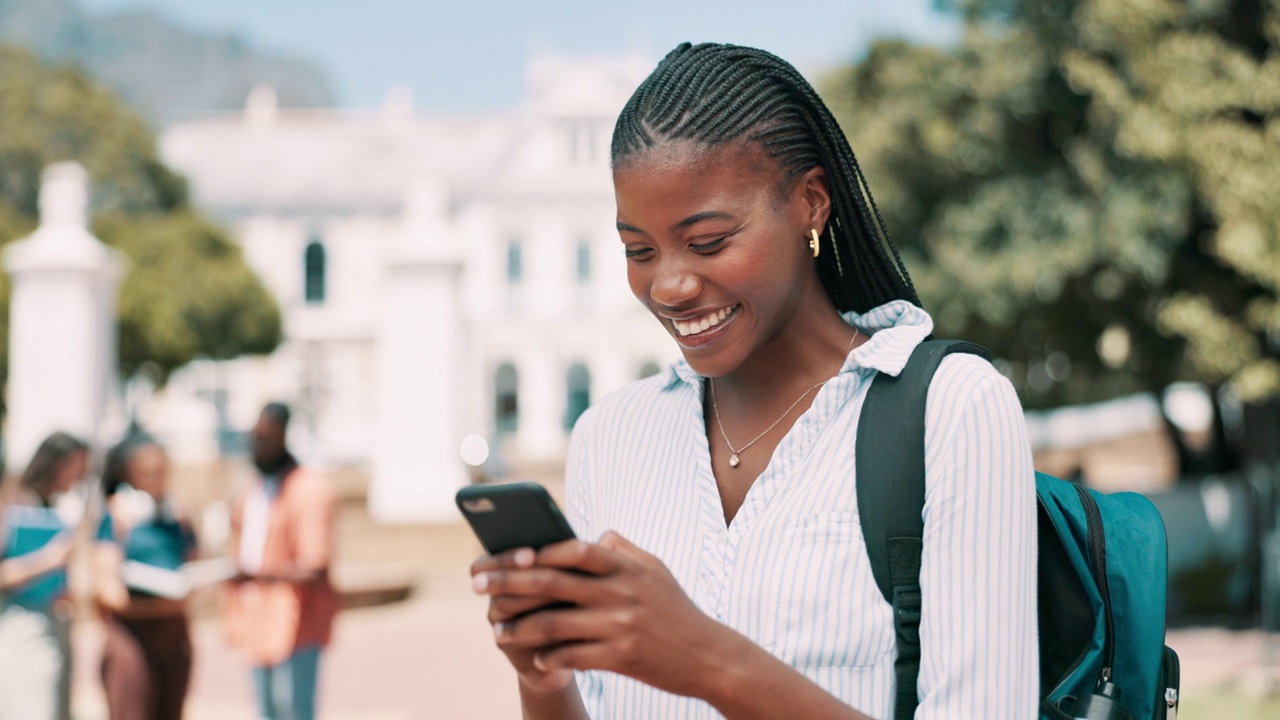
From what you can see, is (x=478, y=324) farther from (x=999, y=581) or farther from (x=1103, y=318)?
(x=999, y=581)

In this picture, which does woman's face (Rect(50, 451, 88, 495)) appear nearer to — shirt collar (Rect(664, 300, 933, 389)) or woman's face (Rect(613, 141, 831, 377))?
shirt collar (Rect(664, 300, 933, 389))

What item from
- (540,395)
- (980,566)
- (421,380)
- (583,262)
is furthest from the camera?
(583,262)

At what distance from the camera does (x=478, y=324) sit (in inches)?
1909

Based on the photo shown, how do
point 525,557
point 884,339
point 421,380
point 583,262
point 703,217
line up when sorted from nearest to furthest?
1. point 525,557
2. point 703,217
3. point 884,339
4. point 421,380
5. point 583,262

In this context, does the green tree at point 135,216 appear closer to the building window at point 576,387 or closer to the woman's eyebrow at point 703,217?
the building window at point 576,387

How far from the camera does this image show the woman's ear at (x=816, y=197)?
1.54 m

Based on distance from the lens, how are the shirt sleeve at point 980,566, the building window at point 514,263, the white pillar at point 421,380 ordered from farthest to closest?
1. the building window at point 514,263
2. the white pillar at point 421,380
3. the shirt sleeve at point 980,566

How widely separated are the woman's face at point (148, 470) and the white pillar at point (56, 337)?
9.52 meters

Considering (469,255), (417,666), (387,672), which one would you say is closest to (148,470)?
(387,672)

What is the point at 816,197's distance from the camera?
1.57m

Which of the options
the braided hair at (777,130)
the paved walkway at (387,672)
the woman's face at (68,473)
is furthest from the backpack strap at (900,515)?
the paved walkway at (387,672)

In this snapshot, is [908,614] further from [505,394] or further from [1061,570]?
[505,394]

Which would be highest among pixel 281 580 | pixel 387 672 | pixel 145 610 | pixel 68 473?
pixel 68 473

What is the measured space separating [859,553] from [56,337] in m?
15.2
